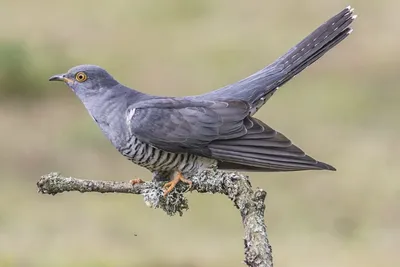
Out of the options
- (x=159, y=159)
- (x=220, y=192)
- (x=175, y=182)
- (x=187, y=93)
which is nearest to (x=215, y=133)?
(x=159, y=159)

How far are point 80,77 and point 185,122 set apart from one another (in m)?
0.52

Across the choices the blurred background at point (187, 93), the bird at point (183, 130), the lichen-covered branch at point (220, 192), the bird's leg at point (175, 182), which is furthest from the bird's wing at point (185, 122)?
the blurred background at point (187, 93)

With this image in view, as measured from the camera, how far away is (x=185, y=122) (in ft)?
14.5

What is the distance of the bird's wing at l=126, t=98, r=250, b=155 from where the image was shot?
4.23m

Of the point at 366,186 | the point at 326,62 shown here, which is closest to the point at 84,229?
the point at 366,186

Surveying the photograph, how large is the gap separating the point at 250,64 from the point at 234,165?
10.8 meters

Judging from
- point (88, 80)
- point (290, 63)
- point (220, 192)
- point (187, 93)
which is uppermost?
point (187, 93)

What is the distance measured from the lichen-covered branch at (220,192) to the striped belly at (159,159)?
238 millimetres

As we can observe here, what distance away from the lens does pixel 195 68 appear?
49.1 ft

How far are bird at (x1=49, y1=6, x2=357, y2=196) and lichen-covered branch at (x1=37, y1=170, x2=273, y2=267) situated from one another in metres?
0.14

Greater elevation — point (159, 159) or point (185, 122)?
point (185, 122)

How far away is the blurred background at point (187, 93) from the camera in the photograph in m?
9.14

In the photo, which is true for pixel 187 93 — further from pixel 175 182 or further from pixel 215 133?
pixel 175 182

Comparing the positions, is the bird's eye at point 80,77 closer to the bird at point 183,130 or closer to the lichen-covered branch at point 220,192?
the bird at point 183,130
